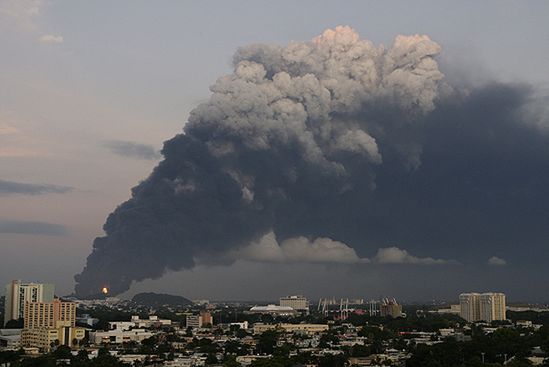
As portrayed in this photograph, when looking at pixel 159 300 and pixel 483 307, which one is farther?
pixel 159 300

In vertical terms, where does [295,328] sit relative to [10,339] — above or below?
above

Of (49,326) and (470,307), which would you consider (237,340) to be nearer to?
(49,326)

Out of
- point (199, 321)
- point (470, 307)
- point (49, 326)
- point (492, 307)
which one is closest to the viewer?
point (49, 326)

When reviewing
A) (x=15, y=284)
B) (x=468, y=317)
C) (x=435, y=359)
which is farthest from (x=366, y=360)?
(x=468, y=317)

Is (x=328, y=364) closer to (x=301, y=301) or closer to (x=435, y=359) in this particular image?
(x=435, y=359)

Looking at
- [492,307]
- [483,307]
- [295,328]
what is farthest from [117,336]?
[483,307]

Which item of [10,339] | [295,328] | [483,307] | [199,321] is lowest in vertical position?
[10,339]

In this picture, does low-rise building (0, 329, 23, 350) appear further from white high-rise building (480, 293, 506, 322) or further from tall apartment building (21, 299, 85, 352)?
white high-rise building (480, 293, 506, 322)
